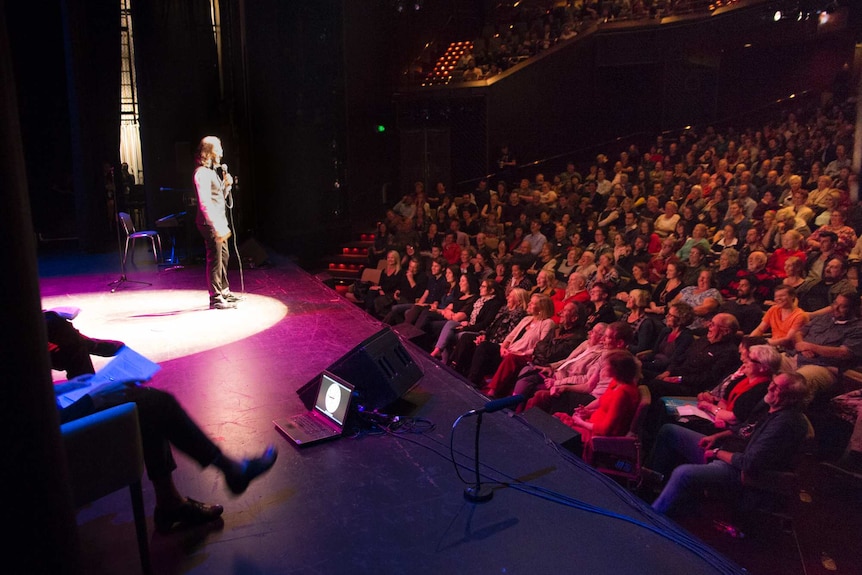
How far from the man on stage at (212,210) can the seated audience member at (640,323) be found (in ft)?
10.2

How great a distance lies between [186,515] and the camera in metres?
2.20

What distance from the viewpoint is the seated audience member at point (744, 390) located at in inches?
129

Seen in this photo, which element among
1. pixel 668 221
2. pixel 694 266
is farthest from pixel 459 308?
pixel 668 221

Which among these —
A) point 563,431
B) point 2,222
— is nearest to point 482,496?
point 563,431

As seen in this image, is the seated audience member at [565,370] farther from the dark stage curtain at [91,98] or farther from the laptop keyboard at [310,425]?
the dark stage curtain at [91,98]

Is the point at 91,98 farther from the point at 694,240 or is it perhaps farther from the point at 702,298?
the point at 702,298

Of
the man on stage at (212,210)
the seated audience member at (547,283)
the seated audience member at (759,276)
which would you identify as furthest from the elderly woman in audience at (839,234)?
the man on stage at (212,210)

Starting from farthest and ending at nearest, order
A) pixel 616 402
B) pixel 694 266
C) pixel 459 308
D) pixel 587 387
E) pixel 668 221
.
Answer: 1. pixel 668 221
2. pixel 459 308
3. pixel 694 266
4. pixel 587 387
5. pixel 616 402

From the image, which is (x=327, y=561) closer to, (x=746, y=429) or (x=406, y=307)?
(x=746, y=429)

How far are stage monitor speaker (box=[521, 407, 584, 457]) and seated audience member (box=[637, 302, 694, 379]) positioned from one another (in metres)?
1.18

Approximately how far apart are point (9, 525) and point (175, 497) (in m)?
1.17

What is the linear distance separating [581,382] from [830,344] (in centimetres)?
143

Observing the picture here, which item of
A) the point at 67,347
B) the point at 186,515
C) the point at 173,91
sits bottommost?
the point at 186,515

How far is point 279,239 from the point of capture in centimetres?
919
